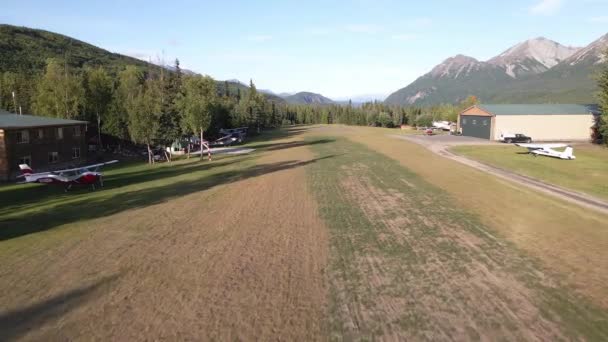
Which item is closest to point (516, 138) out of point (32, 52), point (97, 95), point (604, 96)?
point (604, 96)

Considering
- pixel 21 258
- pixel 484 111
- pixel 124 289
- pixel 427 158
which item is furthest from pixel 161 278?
pixel 484 111

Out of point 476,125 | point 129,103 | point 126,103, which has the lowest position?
point 476,125

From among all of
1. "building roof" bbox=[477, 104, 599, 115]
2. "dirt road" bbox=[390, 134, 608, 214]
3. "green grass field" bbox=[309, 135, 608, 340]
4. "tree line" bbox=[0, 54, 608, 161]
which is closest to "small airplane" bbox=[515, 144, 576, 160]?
"dirt road" bbox=[390, 134, 608, 214]

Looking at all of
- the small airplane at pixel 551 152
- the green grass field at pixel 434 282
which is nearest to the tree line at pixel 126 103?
the green grass field at pixel 434 282

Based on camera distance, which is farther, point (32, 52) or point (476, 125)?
point (32, 52)

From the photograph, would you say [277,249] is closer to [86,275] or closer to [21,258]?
[86,275]

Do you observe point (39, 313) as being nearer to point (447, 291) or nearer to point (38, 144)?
point (447, 291)
